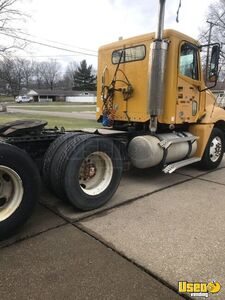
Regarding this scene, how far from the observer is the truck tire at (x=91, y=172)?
12.0ft

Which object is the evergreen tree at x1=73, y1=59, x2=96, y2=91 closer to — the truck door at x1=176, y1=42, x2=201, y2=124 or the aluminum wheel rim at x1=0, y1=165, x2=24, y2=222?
the truck door at x1=176, y1=42, x2=201, y2=124

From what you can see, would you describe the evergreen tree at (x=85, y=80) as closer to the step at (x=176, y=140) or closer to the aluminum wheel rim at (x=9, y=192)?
the step at (x=176, y=140)

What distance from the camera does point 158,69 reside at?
195 inches

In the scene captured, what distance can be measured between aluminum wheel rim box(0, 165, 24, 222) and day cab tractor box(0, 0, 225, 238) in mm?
11

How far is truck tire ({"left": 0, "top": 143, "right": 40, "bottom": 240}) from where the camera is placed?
2971 millimetres

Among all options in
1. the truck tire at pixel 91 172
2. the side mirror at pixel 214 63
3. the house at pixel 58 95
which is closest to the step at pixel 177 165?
the truck tire at pixel 91 172

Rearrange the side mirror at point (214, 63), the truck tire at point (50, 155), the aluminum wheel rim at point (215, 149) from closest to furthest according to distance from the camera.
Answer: the truck tire at point (50, 155), the side mirror at point (214, 63), the aluminum wheel rim at point (215, 149)

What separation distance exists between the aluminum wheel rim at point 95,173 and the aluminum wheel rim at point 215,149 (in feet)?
10.1

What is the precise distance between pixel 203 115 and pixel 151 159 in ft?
6.54

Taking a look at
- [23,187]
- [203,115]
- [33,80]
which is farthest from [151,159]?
[33,80]

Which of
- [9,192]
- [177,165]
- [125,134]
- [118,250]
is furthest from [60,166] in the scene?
[177,165]

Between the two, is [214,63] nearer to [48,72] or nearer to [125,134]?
[125,134]

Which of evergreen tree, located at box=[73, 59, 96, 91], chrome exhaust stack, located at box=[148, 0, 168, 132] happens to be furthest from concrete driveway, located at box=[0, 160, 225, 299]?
evergreen tree, located at box=[73, 59, 96, 91]

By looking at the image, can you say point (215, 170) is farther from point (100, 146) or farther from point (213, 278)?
point (213, 278)
